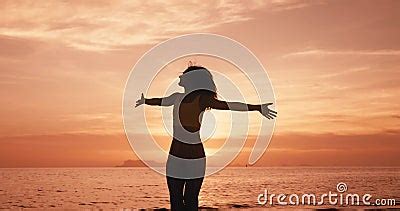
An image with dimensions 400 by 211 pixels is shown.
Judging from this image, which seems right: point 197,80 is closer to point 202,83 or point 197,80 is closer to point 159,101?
point 202,83

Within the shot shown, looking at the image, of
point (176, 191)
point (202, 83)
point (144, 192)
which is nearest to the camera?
point (202, 83)

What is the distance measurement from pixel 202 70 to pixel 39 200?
45033mm

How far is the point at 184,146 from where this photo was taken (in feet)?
21.6

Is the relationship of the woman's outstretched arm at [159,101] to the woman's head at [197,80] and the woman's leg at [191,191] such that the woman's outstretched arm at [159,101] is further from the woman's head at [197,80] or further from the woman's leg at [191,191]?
the woman's leg at [191,191]

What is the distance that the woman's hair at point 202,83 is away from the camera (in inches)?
259

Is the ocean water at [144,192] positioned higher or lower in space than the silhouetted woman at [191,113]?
higher

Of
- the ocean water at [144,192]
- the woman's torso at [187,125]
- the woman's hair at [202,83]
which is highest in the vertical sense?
the ocean water at [144,192]

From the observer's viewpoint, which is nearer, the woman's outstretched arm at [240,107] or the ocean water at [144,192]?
the woman's outstretched arm at [240,107]

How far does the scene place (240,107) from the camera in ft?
21.8

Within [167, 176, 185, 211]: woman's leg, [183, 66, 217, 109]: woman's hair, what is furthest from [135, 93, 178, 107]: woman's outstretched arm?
[167, 176, 185, 211]: woman's leg

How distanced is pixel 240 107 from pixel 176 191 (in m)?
1.09

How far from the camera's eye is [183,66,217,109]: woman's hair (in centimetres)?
657

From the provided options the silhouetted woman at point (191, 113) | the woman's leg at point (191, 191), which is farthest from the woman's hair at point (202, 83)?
the woman's leg at point (191, 191)

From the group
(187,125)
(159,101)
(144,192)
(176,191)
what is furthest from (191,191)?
(144,192)
